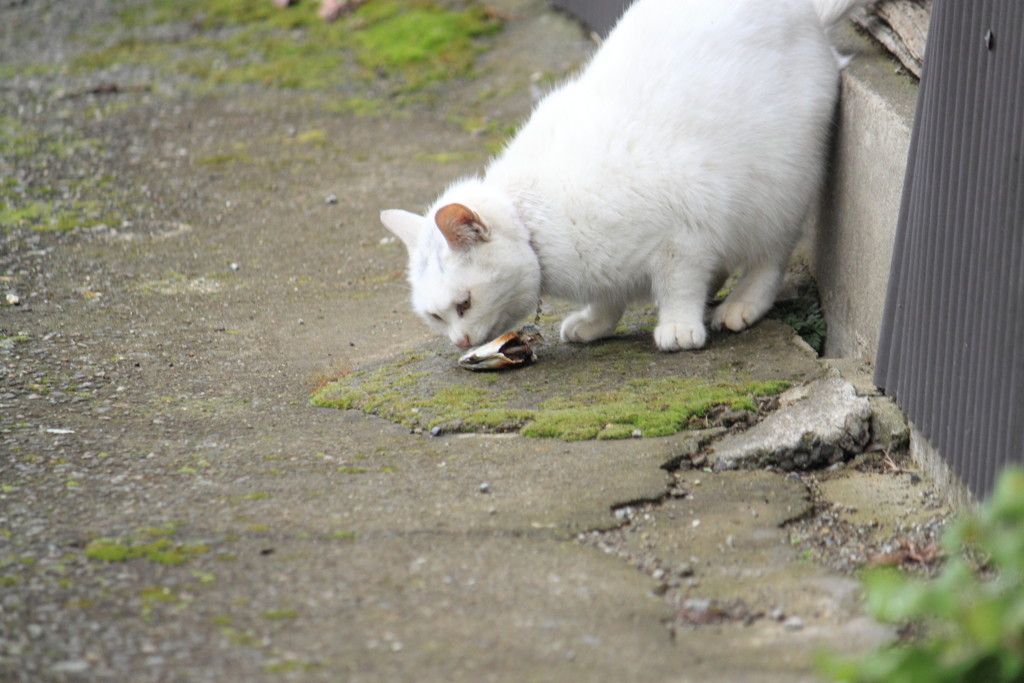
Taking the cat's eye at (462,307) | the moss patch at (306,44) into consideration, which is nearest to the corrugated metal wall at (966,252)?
the cat's eye at (462,307)

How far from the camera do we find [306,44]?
9188 millimetres

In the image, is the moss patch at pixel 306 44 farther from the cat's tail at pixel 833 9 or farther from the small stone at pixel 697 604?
the small stone at pixel 697 604

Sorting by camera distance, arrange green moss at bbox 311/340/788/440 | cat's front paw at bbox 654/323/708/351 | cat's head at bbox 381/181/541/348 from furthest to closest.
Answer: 1. cat's front paw at bbox 654/323/708/351
2. cat's head at bbox 381/181/541/348
3. green moss at bbox 311/340/788/440

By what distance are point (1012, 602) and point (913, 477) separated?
1499 mm

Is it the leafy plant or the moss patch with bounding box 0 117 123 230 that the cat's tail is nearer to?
the leafy plant

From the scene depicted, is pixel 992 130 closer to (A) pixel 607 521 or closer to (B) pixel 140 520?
(A) pixel 607 521

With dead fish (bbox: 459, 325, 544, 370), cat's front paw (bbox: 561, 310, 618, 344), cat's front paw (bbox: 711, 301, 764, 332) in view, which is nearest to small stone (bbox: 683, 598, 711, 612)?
dead fish (bbox: 459, 325, 544, 370)

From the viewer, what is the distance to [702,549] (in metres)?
2.23

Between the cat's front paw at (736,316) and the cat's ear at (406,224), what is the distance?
1.27m

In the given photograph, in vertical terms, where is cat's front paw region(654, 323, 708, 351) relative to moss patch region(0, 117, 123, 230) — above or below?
above

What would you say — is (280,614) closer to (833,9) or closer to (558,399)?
(558,399)

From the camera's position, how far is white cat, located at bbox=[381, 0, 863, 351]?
11.5 ft

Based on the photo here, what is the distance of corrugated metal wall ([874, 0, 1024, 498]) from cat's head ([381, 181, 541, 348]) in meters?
1.36

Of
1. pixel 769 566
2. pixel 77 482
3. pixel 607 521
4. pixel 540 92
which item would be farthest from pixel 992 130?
pixel 540 92
